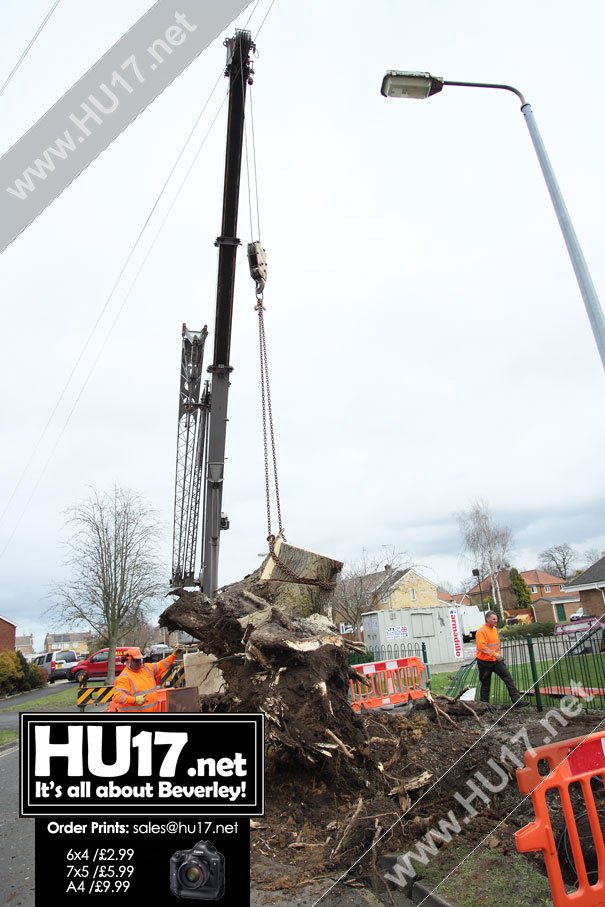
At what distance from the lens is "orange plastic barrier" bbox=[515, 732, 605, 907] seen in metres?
3.30

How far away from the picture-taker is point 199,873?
1.88 m

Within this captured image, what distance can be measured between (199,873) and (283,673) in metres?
4.85

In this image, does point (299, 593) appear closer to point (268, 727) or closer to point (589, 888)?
point (268, 727)

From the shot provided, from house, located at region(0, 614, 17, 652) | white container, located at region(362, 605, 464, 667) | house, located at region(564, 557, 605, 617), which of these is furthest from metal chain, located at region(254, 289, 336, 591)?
house, located at region(0, 614, 17, 652)

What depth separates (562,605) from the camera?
55.9 m

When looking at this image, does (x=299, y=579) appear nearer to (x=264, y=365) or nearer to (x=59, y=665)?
(x=264, y=365)

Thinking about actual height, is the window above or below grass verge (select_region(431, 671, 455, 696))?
above

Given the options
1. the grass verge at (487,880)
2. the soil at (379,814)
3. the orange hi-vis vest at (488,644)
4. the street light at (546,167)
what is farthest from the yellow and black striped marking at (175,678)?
the street light at (546,167)

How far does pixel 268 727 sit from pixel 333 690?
2.73ft

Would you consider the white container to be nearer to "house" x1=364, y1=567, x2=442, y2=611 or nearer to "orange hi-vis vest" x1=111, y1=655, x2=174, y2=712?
"orange hi-vis vest" x1=111, y1=655, x2=174, y2=712

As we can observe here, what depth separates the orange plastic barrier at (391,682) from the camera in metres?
12.0

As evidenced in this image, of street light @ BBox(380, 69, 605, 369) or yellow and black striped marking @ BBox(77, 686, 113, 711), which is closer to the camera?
street light @ BBox(380, 69, 605, 369)

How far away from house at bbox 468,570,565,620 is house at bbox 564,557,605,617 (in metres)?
22.2

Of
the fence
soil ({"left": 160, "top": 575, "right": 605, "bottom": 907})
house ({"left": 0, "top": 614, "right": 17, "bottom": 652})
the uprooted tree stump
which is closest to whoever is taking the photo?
soil ({"left": 160, "top": 575, "right": 605, "bottom": 907})
